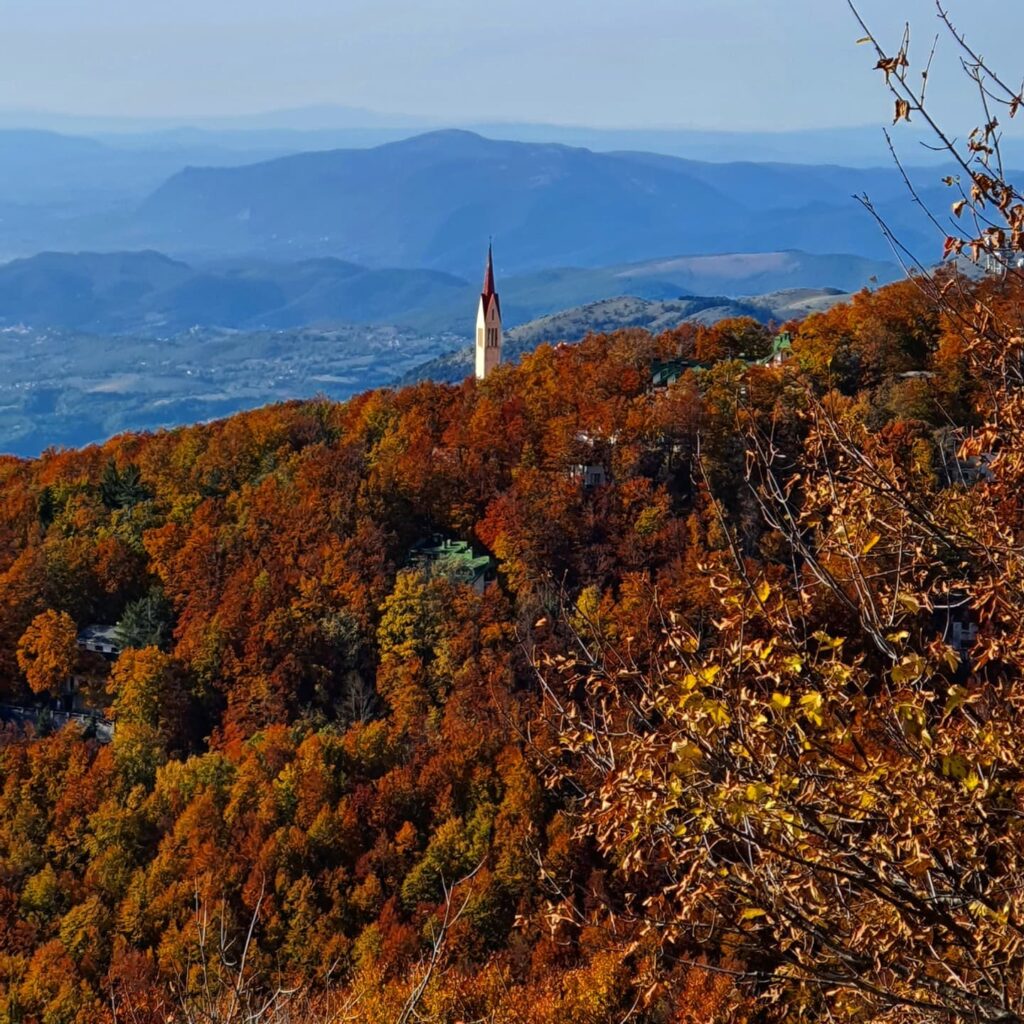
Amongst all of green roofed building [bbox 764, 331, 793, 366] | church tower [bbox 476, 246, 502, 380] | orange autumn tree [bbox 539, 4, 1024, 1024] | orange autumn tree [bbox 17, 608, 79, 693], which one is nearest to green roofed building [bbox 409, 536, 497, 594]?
orange autumn tree [bbox 17, 608, 79, 693]

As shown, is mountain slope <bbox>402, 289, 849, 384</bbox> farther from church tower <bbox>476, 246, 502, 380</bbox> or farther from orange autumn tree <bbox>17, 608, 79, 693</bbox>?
orange autumn tree <bbox>17, 608, 79, 693</bbox>

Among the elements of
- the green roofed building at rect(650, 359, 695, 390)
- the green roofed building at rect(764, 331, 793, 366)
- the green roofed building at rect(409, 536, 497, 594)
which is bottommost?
the green roofed building at rect(409, 536, 497, 594)

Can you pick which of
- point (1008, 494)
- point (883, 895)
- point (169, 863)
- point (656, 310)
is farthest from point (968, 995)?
point (656, 310)

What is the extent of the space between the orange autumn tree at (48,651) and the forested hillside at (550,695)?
0.11 meters

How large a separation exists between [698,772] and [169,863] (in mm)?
23236

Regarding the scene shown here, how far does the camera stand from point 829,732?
5594 mm

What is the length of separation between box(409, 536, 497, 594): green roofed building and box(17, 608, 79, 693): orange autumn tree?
9366mm

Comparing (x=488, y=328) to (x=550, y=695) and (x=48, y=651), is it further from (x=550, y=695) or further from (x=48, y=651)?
(x=550, y=695)

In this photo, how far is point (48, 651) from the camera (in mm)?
34906

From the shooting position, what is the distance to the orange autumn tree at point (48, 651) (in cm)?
3481

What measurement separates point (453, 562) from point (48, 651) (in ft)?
35.8

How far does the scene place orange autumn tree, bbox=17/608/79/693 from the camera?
34.8m

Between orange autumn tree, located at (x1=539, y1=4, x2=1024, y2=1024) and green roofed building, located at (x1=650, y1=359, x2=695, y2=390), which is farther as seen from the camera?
green roofed building, located at (x1=650, y1=359, x2=695, y2=390)

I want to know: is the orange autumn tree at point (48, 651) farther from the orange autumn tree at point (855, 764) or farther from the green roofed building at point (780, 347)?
the orange autumn tree at point (855, 764)
